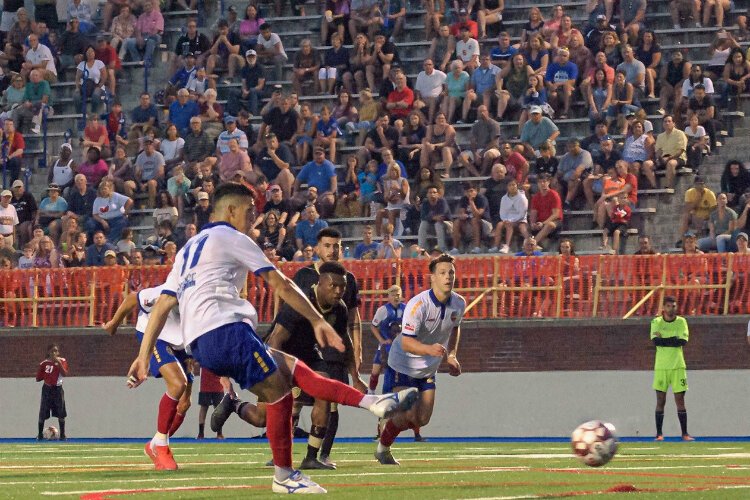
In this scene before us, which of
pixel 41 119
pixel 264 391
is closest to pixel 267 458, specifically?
pixel 264 391

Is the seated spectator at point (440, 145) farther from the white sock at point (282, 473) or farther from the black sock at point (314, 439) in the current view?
the white sock at point (282, 473)

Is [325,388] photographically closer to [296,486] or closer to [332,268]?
[296,486]

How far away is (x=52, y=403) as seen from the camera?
1072 inches

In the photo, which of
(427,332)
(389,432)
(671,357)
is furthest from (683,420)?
(389,432)

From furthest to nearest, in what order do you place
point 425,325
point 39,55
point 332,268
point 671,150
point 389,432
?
point 39,55 → point 671,150 → point 425,325 → point 389,432 → point 332,268

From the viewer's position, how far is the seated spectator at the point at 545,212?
26.6 metres

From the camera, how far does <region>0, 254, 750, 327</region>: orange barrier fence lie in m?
24.9

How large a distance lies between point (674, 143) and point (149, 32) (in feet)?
42.2

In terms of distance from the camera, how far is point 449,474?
13.1m

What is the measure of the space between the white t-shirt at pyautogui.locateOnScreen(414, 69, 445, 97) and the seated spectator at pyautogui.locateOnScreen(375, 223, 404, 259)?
415cm

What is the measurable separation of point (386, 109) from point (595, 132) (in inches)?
171

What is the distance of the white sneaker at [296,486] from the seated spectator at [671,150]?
1762cm

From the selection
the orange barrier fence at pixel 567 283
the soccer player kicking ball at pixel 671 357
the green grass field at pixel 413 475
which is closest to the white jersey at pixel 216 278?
the green grass field at pixel 413 475

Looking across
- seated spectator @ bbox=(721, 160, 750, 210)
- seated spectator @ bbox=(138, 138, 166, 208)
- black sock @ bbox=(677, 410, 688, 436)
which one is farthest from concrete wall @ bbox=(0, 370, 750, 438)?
seated spectator @ bbox=(138, 138, 166, 208)
